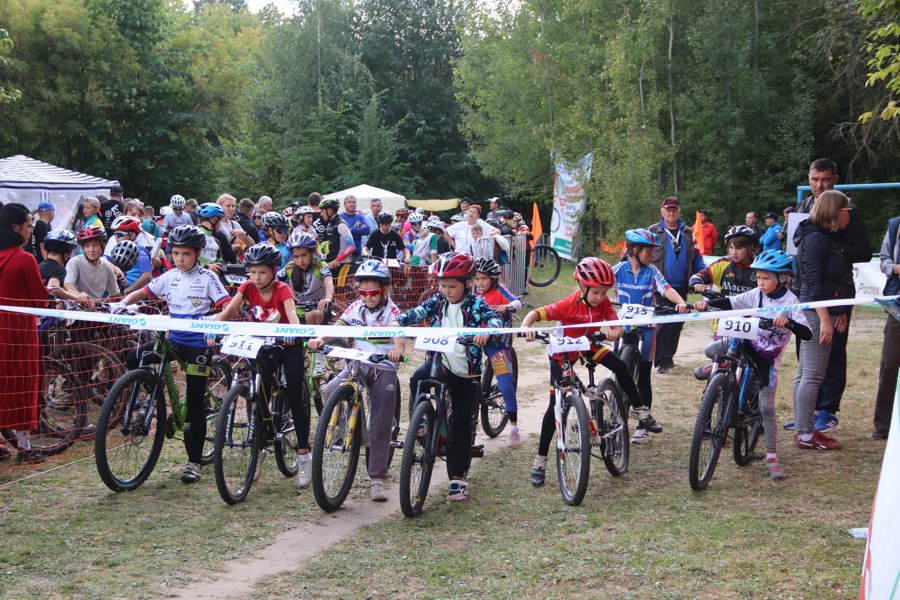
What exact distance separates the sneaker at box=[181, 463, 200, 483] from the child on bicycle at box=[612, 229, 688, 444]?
402 centimetres

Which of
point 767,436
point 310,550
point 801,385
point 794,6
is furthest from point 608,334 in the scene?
point 794,6

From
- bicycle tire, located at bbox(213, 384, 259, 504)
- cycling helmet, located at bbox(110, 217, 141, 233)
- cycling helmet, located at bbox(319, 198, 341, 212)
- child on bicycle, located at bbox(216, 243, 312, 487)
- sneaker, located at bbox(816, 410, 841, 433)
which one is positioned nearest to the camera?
bicycle tire, located at bbox(213, 384, 259, 504)

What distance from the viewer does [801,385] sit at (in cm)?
791

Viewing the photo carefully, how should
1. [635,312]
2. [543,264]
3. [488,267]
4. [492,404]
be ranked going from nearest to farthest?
[635,312], [488,267], [492,404], [543,264]

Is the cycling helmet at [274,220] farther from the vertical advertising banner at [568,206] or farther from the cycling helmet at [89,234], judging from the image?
the vertical advertising banner at [568,206]

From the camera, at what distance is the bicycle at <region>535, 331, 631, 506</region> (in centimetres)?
651

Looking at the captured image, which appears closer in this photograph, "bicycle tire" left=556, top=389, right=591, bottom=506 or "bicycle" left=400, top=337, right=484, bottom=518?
"bicycle" left=400, top=337, right=484, bottom=518

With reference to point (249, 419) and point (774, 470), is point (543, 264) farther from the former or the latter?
point (249, 419)

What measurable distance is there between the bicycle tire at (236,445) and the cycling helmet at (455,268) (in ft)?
5.48

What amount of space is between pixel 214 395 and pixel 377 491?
1.93m

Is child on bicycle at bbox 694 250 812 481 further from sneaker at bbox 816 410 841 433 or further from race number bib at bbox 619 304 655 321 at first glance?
sneaker at bbox 816 410 841 433

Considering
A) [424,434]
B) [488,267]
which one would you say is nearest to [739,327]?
[488,267]

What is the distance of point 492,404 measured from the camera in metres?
8.74

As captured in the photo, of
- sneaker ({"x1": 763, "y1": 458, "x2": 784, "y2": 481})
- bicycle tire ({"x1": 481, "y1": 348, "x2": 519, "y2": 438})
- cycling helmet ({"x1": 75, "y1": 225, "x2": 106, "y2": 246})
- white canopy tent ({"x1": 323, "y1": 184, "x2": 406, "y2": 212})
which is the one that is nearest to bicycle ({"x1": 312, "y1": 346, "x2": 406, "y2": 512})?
bicycle tire ({"x1": 481, "y1": 348, "x2": 519, "y2": 438})
